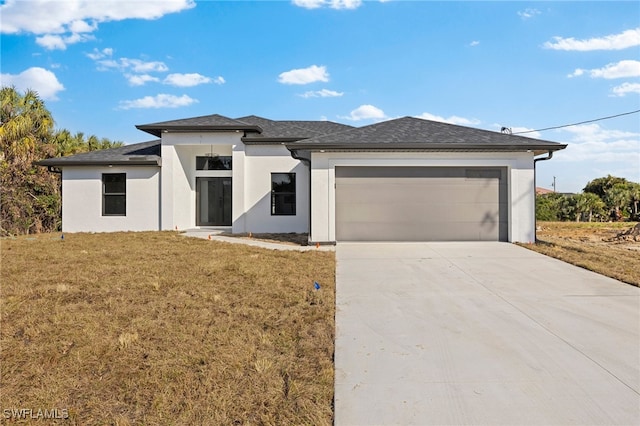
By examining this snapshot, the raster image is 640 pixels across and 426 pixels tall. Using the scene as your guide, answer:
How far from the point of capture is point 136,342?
3.90 m

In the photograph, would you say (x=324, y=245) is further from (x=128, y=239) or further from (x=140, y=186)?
(x=140, y=186)

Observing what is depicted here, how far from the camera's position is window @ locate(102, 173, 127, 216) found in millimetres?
14609

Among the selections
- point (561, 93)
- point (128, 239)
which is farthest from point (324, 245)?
point (561, 93)

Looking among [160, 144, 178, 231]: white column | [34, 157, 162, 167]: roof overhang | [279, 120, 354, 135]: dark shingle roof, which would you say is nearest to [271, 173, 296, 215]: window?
[279, 120, 354, 135]: dark shingle roof

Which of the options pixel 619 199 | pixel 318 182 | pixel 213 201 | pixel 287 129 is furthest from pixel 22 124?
pixel 619 199

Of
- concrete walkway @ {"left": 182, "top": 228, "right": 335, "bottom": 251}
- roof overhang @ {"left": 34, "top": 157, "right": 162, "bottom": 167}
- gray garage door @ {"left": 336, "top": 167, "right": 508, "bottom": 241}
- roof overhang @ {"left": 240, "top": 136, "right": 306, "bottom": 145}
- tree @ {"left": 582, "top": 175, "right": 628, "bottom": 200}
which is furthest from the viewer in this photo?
tree @ {"left": 582, "top": 175, "right": 628, "bottom": 200}

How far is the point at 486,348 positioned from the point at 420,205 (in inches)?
294

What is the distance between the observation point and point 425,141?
1076cm

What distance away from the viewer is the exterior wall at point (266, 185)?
14.1 m

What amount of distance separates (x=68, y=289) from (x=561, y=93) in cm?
1850

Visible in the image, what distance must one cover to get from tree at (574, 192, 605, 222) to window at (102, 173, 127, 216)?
29.4 meters

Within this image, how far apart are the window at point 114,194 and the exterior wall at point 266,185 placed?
488cm

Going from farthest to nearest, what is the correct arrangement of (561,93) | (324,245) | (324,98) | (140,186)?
1. (324,98)
2. (561,93)
3. (140,186)
4. (324,245)

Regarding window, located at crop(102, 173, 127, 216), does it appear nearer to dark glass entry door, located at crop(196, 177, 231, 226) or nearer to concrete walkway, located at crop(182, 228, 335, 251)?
dark glass entry door, located at crop(196, 177, 231, 226)
